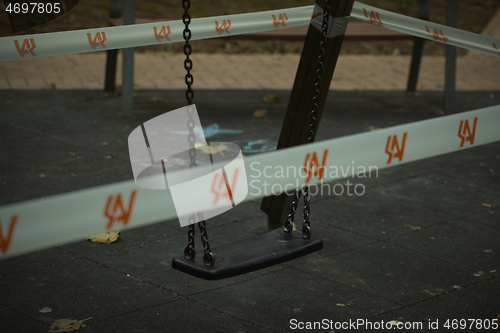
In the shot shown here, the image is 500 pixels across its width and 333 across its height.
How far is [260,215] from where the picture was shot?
4.21 m

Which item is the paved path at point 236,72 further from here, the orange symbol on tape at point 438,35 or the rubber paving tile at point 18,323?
the rubber paving tile at point 18,323

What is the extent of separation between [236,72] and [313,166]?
667cm

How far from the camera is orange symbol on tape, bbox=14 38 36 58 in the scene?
3242 millimetres

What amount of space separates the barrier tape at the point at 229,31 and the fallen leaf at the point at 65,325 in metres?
1.68

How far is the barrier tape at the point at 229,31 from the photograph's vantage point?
3.69 m

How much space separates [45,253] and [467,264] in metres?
2.58

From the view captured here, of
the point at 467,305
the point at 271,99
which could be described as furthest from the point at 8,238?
the point at 271,99

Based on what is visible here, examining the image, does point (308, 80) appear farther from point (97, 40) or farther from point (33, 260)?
point (33, 260)

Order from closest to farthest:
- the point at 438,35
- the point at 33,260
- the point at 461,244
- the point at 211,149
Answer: the point at 33,260, the point at 461,244, the point at 438,35, the point at 211,149

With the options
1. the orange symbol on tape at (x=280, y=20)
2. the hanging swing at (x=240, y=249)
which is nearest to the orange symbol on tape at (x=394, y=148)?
the hanging swing at (x=240, y=249)

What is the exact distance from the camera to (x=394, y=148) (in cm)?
246

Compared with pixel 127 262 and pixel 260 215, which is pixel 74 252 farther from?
pixel 260 215

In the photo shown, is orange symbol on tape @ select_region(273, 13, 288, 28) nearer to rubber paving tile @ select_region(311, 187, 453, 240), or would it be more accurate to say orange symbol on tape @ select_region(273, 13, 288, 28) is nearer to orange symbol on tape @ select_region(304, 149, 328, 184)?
rubber paving tile @ select_region(311, 187, 453, 240)

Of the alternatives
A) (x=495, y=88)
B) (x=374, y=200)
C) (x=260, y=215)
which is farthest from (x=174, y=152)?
(x=495, y=88)
